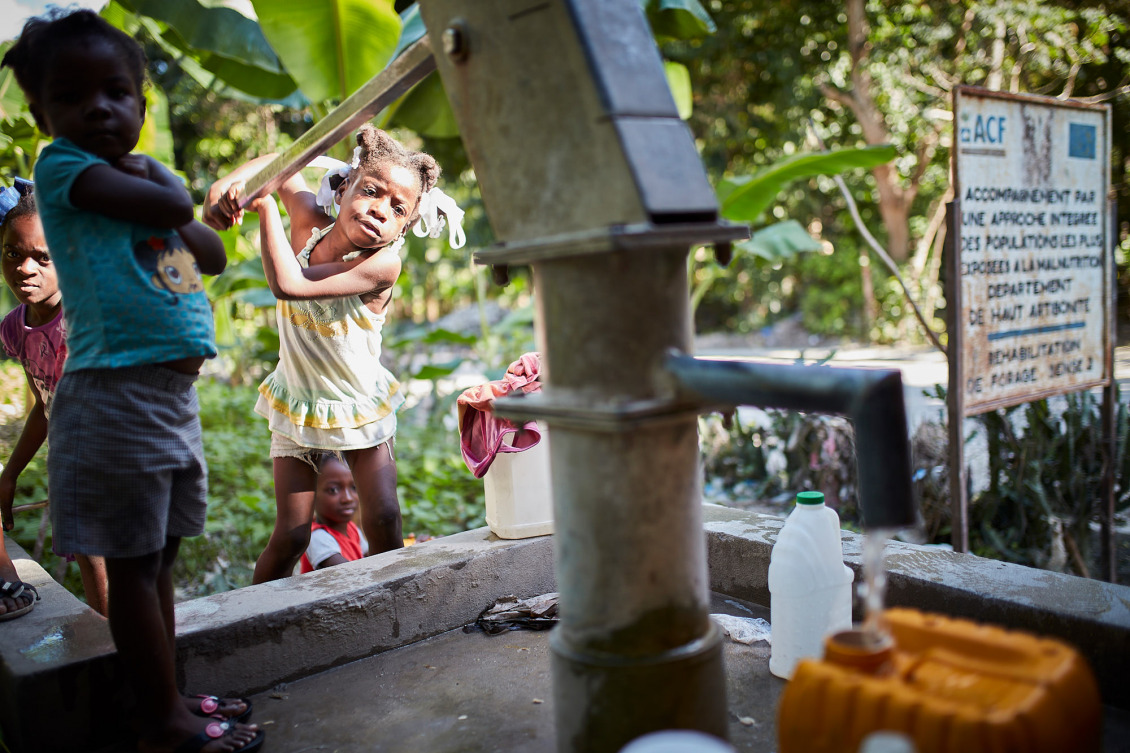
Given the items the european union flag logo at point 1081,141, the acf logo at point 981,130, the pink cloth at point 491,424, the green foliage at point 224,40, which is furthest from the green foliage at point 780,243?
the pink cloth at point 491,424

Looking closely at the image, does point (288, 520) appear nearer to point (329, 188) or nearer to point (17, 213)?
point (329, 188)

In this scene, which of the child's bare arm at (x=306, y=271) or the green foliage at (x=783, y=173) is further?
the green foliage at (x=783, y=173)

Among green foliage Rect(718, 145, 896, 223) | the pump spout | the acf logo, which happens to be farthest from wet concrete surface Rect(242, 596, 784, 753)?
green foliage Rect(718, 145, 896, 223)

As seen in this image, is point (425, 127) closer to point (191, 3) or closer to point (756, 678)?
point (191, 3)

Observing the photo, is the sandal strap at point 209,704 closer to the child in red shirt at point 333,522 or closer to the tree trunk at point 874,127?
the child in red shirt at point 333,522

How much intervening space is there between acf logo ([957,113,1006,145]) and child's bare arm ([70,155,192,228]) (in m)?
2.95

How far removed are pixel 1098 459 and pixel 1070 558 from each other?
52 cm

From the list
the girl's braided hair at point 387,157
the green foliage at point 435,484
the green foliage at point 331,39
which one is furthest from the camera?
the green foliage at point 435,484

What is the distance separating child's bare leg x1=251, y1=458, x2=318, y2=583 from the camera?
3.06 meters

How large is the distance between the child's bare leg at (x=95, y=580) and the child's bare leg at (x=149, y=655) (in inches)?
39.9

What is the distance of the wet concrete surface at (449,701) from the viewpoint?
7.11ft

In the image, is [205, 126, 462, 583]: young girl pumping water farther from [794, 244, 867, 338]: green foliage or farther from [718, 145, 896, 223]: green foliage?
[794, 244, 867, 338]: green foliage

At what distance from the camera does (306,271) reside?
285cm

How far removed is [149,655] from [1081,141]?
4379 mm
